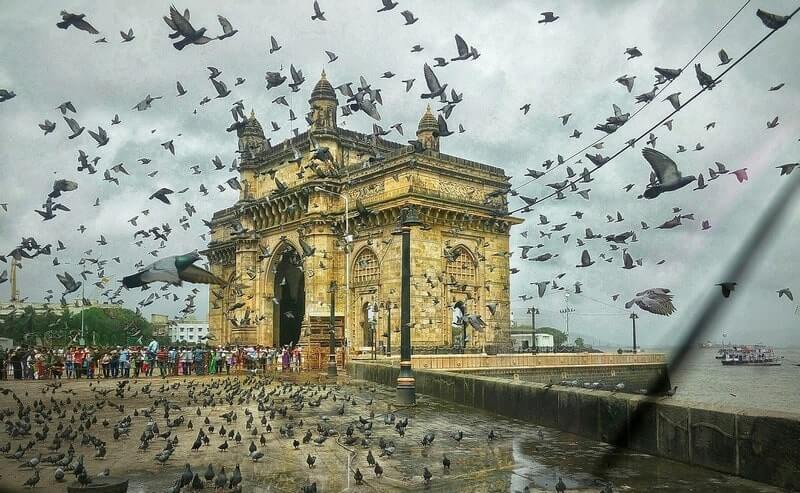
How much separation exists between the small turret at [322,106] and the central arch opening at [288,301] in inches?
382

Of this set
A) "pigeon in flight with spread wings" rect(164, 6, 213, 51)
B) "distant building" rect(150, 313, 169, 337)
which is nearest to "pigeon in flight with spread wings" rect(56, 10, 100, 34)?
"pigeon in flight with spread wings" rect(164, 6, 213, 51)

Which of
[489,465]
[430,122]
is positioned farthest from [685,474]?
[430,122]

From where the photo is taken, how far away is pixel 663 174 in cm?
856

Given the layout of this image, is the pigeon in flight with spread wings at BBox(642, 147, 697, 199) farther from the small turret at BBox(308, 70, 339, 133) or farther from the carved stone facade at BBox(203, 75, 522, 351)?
the small turret at BBox(308, 70, 339, 133)

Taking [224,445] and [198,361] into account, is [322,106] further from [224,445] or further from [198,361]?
[224,445]

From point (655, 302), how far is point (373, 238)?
2606cm

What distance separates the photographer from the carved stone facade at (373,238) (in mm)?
32031

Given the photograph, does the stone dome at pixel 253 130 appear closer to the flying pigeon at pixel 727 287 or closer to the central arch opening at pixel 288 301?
the central arch opening at pixel 288 301

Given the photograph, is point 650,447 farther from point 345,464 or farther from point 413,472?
point 345,464

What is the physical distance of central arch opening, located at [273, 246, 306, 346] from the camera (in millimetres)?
43375

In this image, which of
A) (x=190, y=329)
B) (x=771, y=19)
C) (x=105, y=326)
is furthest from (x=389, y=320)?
(x=190, y=329)

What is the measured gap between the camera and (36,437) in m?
9.40

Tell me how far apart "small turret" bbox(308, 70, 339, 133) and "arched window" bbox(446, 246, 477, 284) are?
11.1 metres

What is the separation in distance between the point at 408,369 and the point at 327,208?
81.8 ft
